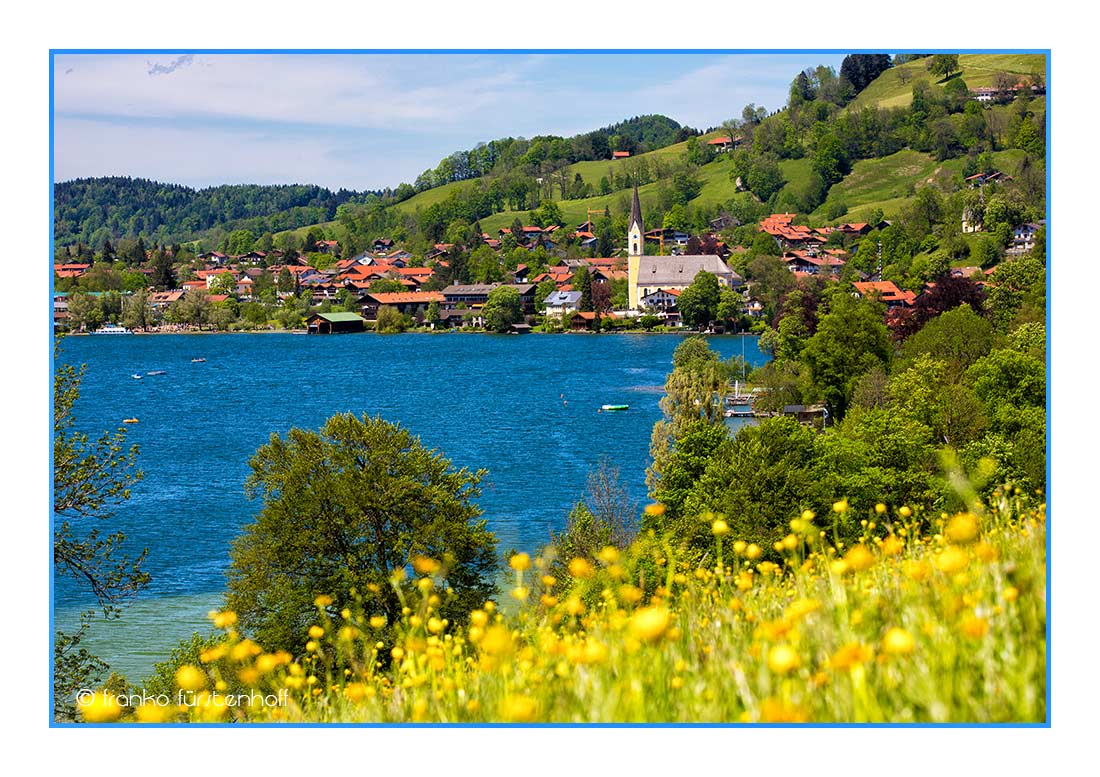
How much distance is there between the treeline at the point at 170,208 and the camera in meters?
5.43

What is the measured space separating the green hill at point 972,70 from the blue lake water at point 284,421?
16.7 ft

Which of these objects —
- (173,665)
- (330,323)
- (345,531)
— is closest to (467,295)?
(330,323)

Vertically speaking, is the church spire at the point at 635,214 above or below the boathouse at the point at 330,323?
above

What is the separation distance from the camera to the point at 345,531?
25.8ft

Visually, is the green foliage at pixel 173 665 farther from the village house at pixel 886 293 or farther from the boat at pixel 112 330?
the village house at pixel 886 293

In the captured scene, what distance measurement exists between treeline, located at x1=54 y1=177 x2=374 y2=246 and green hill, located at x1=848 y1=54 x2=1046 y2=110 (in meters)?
3.39

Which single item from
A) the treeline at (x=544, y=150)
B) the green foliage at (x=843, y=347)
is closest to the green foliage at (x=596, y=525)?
the treeline at (x=544, y=150)

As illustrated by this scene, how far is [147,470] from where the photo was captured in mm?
14094

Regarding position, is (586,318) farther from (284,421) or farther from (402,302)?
(284,421)

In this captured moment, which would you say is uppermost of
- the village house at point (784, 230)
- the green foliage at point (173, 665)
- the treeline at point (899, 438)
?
the village house at point (784, 230)

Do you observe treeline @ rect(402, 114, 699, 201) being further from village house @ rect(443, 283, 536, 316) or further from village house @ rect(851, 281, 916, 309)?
village house @ rect(443, 283, 536, 316)
